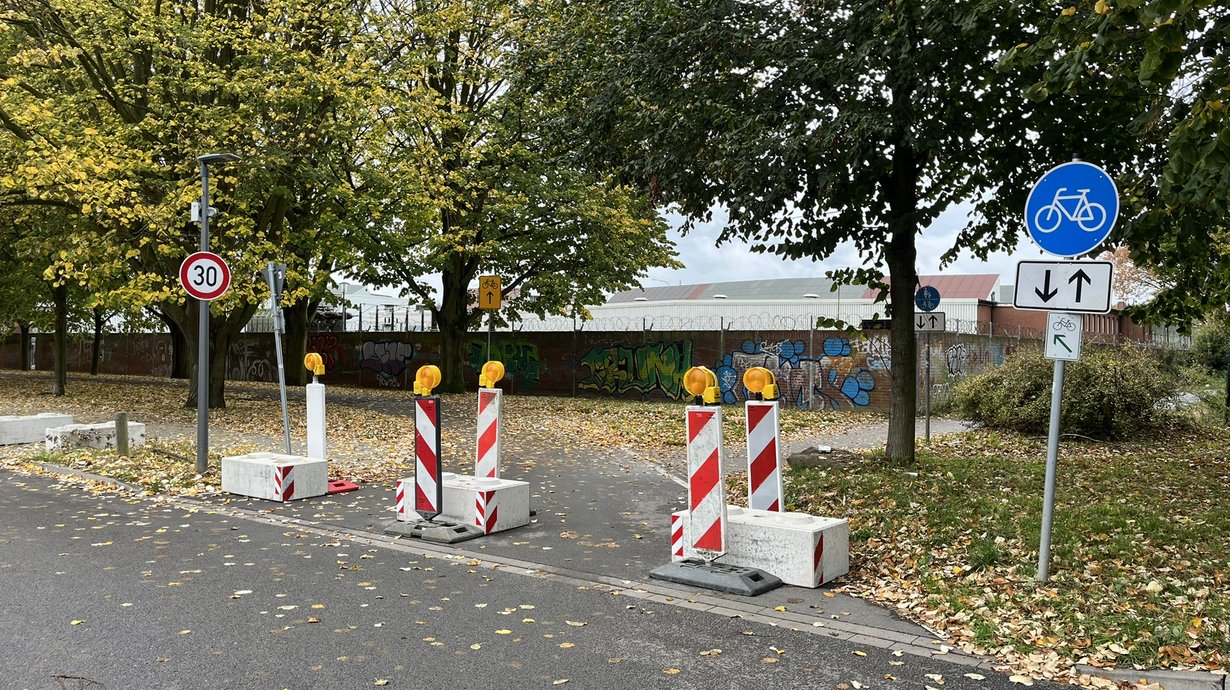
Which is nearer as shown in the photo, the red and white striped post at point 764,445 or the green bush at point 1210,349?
the red and white striped post at point 764,445

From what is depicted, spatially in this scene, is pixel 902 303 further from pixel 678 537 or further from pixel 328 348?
pixel 328 348

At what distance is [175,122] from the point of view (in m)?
16.6

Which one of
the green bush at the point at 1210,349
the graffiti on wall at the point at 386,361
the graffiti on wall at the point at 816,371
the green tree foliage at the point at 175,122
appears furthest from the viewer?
the green bush at the point at 1210,349

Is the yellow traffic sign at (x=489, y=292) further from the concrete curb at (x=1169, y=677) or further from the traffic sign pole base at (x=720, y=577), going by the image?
the concrete curb at (x=1169, y=677)

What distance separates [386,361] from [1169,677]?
2964cm

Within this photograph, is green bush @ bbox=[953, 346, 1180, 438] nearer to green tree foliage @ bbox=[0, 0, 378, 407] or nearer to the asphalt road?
the asphalt road

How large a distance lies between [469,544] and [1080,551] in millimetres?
4775

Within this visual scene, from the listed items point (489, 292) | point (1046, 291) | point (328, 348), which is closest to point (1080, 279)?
point (1046, 291)

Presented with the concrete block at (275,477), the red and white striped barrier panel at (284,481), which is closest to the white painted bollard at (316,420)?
the concrete block at (275,477)

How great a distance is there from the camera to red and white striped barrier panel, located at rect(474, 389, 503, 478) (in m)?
8.38

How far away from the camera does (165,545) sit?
25.0 feet

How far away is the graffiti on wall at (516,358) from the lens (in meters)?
28.8

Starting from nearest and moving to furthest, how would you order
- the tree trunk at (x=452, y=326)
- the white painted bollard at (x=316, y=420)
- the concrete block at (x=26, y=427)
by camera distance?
the white painted bollard at (x=316, y=420) → the concrete block at (x=26, y=427) → the tree trunk at (x=452, y=326)

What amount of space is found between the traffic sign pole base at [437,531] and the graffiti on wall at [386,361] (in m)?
23.9
